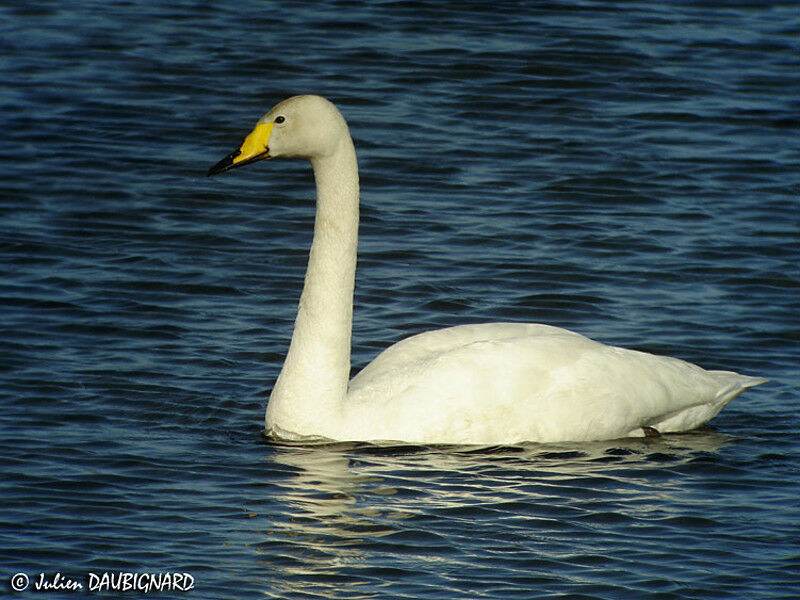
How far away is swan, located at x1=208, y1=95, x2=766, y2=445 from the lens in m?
9.34

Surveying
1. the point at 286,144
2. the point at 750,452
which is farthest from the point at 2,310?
the point at 750,452

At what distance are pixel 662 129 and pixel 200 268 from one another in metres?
5.32

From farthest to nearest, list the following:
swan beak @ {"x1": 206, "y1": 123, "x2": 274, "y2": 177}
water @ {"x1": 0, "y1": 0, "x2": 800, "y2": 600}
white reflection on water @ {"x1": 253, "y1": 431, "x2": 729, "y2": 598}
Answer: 1. swan beak @ {"x1": 206, "y1": 123, "x2": 274, "y2": 177}
2. water @ {"x1": 0, "y1": 0, "x2": 800, "y2": 600}
3. white reflection on water @ {"x1": 253, "y1": 431, "x2": 729, "y2": 598}

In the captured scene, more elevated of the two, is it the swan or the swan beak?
the swan beak

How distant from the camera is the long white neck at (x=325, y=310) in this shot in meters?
9.49

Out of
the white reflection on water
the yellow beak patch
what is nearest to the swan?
the yellow beak patch

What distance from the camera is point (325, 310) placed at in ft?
31.7

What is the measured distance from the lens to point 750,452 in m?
9.57

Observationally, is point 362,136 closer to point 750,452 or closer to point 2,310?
point 2,310

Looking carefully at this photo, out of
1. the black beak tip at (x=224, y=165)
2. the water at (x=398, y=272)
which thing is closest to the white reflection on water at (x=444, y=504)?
the water at (x=398, y=272)

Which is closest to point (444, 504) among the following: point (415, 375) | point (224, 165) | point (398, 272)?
point (415, 375)

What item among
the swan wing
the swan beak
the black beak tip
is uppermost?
the swan beak

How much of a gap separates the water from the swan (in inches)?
6.4

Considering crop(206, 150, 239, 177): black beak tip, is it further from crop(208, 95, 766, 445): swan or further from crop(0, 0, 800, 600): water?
crop(0, 0, 800, 600): water
